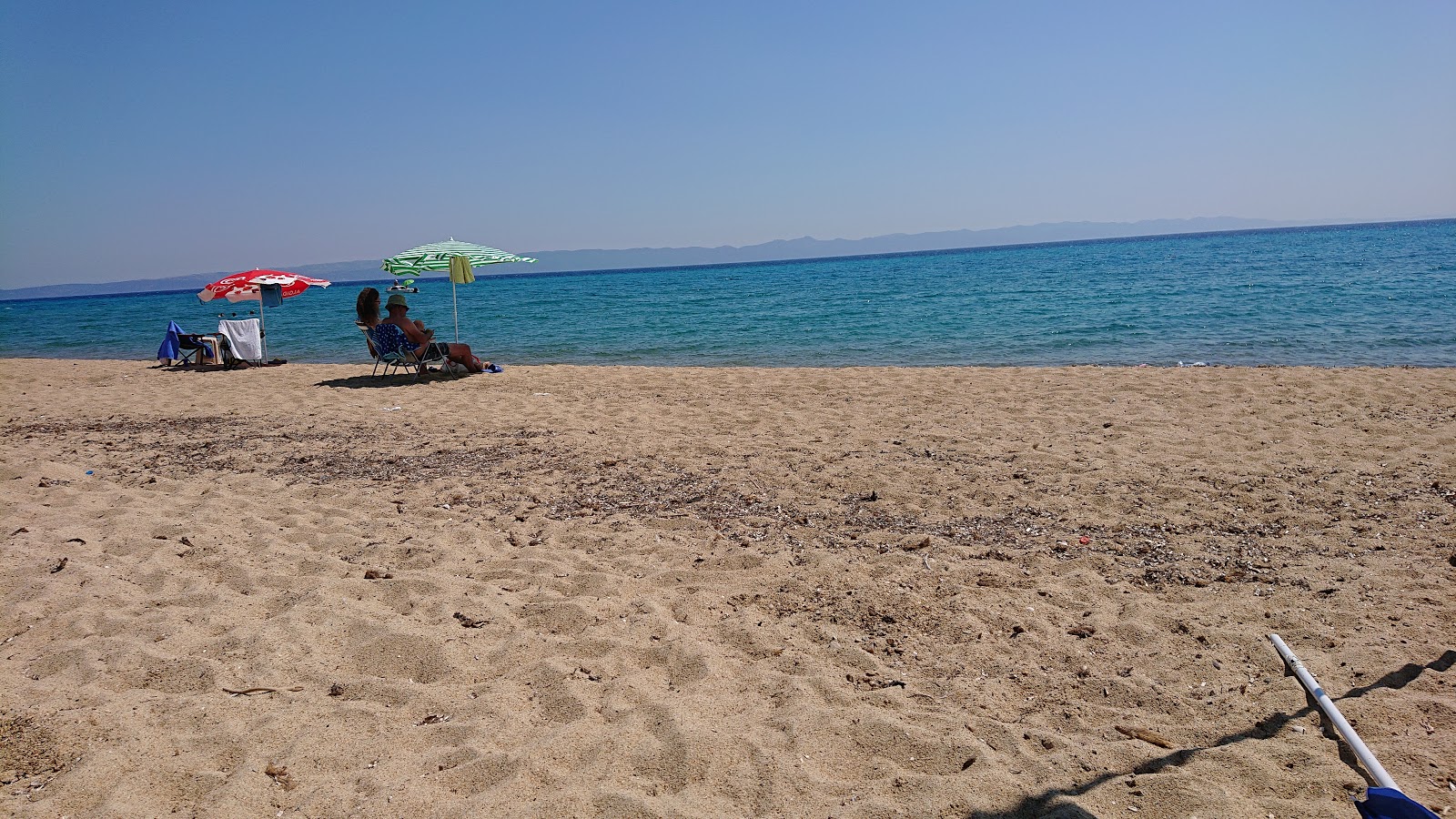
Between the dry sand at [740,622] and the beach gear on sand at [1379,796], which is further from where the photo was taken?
the dry sand at [740,622]

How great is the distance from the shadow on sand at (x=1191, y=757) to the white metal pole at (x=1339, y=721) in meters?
0.09

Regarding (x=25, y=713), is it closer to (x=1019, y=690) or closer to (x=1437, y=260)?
(x=1019, y=690)

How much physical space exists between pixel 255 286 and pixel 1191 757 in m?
15.7

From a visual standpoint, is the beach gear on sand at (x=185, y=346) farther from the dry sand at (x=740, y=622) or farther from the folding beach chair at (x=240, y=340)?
the dry sand at (x=740, y=622)

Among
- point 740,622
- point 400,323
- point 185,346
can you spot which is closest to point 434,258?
point 400,323

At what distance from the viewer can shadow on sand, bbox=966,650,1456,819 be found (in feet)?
7.95

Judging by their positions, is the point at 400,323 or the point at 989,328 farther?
the point at 989,328

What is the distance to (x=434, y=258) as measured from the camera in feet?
41.4

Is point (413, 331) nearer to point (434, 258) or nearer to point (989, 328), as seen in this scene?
point (434, 258)

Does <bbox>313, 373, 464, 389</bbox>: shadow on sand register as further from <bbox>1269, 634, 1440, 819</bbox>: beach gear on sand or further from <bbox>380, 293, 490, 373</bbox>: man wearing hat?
<bbox>1269, 634, 1440, 819</bbox>: beach gear on sand

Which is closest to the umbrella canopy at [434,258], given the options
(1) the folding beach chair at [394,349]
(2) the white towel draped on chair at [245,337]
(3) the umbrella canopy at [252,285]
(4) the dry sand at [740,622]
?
(1) the folding beach chair at [394,349]

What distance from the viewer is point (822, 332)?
20969 millimetres

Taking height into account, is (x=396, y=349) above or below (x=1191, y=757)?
above

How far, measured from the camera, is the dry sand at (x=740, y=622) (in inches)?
103
